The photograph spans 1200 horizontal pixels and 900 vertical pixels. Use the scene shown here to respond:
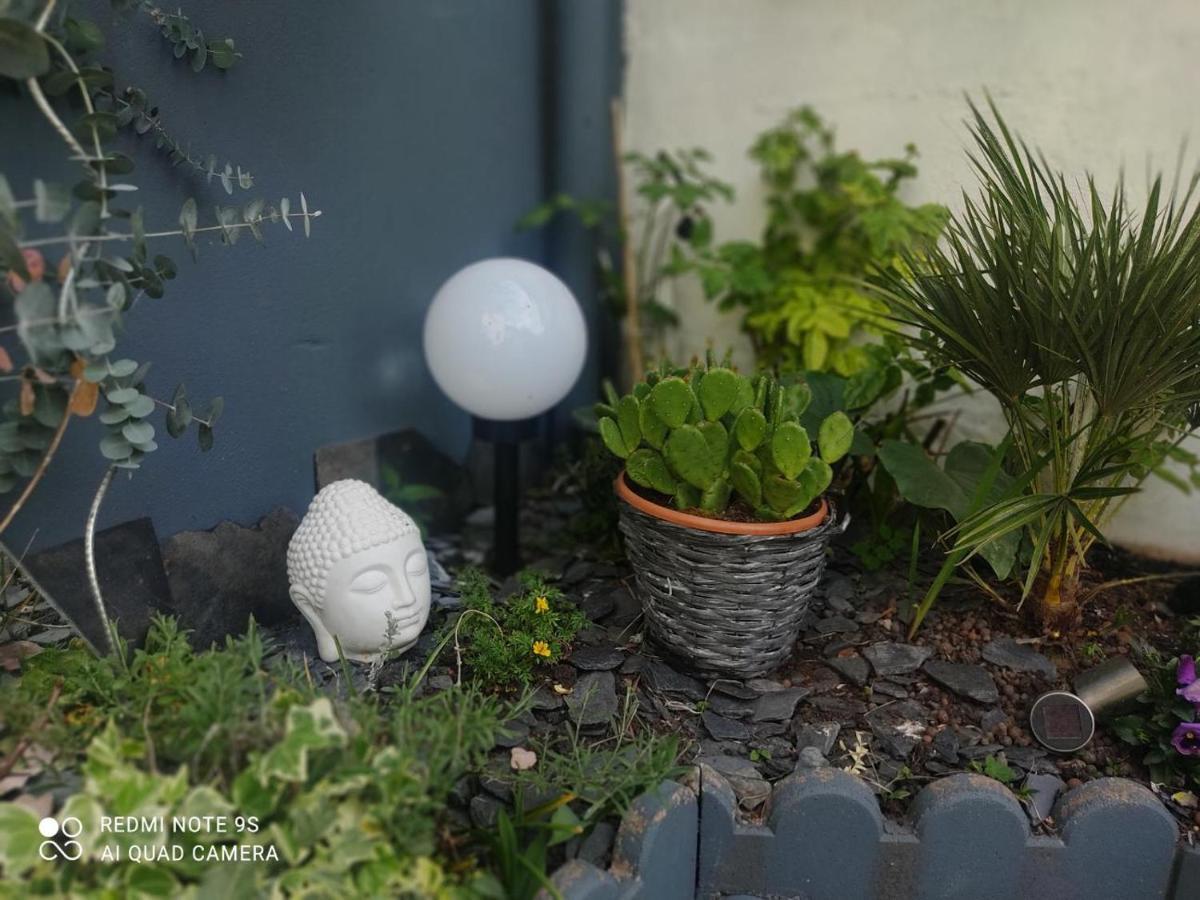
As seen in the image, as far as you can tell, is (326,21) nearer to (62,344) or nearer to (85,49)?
(85,49)

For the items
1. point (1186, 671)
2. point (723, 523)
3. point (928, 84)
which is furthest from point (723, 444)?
point (928, 84)

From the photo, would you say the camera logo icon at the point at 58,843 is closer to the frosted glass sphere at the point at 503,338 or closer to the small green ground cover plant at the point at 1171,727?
the frosted glass sphere at the point at 503,338

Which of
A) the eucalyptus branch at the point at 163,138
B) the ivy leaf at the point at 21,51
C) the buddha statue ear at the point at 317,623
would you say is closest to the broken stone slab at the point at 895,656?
the buddha statue ear at the point at 317,623

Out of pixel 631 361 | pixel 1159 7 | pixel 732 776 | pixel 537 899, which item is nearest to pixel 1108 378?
pixel 732 776

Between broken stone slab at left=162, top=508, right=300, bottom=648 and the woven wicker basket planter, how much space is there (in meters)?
0.83

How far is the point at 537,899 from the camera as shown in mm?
1517

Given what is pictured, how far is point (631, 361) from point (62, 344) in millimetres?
2078

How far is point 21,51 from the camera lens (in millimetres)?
1475

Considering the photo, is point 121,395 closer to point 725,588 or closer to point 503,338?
point 503,338

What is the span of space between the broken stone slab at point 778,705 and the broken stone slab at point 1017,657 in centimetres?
44

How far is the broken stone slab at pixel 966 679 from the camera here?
195cm

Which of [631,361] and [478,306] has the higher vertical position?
[478,306]

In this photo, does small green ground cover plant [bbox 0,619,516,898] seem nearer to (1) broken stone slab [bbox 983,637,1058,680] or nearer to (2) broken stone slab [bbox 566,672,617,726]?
(2) broken stone slab [bbox 566,672,617,726]

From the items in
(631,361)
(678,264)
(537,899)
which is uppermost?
(678,264)
